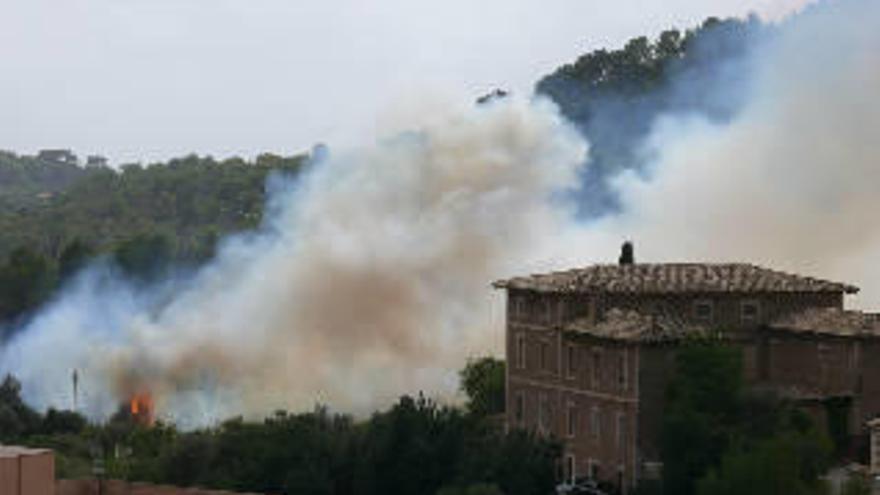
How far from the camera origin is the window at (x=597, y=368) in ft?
266

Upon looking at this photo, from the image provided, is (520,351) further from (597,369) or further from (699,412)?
(699,412)

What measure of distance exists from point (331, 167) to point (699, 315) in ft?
101

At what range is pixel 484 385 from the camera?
93.0 m

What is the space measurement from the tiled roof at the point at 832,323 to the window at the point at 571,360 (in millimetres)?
5545

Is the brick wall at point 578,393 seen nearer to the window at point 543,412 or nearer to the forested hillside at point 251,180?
the window at point 543,412

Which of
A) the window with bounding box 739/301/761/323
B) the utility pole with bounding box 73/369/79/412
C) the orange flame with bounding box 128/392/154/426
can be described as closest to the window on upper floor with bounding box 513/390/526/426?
the window with bounding box 739/301/761/323

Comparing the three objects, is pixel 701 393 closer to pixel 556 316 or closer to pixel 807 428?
pixel 807 428

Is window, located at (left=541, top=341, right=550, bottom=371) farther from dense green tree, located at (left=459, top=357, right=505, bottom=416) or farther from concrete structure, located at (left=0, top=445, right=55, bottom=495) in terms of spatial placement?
concrete structure, located at (left=0, top=445, right=55, bottom=495)

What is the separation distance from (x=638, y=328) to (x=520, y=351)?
8570 mm

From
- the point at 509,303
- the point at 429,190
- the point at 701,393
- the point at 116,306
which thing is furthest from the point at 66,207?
the point at 701,393

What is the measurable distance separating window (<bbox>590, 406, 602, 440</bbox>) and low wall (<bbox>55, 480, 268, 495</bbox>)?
11099 millimetres

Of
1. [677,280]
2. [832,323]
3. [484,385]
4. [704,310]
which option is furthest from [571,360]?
[484,385]

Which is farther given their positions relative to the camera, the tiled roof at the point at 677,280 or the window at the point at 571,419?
the tiled roof at the point at 677,280

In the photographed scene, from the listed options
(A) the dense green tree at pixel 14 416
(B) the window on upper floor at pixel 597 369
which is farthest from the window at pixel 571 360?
(A) the dense green tree at pixel 14 416
